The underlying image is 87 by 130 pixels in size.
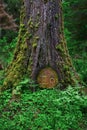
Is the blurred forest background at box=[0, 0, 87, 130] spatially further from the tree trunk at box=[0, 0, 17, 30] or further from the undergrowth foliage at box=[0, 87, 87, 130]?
the tree trunk at box=[0, 0, 17, 30]

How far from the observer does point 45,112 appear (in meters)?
6.38

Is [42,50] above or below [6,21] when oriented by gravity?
below

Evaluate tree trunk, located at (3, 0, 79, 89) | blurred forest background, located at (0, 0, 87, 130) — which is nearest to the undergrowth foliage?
blurred forest background, located at (0, 0, 87, 130)

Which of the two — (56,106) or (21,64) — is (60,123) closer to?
(56,106)

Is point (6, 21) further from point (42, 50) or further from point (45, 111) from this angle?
point (45, 111)

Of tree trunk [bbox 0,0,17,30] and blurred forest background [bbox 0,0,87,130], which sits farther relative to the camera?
tree trunk [bbox 0,0,17,30]

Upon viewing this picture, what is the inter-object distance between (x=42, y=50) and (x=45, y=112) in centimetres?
208

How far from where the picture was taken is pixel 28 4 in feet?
27.2

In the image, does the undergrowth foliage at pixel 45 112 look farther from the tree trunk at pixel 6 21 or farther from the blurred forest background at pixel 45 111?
the tree trunk at pixel 6 21

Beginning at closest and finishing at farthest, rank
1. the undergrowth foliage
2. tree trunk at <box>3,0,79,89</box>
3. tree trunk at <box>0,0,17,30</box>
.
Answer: the undergrowth foliage → tree trunk at <box>3,0,79,89</box> → tree trunk at <box>0,0,17,30</box>

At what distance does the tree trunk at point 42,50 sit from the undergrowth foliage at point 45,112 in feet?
3.74

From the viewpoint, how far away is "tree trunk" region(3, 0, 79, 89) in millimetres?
7941

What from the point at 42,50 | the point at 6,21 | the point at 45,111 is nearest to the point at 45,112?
the point at 45,111

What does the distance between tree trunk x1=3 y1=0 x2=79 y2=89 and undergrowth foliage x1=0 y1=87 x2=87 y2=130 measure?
1.14 m
